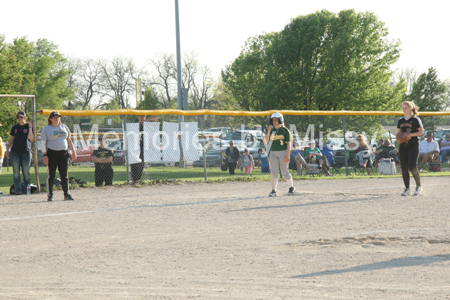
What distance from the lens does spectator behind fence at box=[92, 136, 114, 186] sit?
43.7ft

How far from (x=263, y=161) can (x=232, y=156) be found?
1.34 metres

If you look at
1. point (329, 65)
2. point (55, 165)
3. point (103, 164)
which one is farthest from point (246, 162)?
point (329, 65)

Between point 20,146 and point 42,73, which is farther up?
point 42,73

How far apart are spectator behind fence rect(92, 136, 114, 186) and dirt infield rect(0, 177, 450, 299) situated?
3354 mm

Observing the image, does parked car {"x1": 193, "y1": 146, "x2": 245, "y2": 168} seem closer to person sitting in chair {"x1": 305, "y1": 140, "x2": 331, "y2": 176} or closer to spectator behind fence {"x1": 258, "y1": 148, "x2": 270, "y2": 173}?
spectator behind fence {"x1": 258, "y1": 148, "x2": 270, "y2": 173}

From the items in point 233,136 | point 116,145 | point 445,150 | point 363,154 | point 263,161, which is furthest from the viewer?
point 445,150

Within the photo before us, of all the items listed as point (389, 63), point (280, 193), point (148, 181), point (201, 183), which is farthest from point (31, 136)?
point (389, 63)

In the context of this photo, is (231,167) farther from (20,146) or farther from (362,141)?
(20,146)

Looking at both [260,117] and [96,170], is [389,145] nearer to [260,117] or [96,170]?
[260,117]

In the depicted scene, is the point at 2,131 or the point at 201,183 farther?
the point at 2,131

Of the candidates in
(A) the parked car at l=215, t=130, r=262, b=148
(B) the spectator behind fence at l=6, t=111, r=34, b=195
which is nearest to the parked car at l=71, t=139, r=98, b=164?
(B) the spectator behind fence at l=6, t=111, r=34, b=195

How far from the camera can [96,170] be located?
13344mm

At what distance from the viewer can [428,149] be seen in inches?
735

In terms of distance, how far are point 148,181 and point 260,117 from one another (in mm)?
5372
